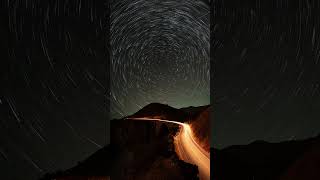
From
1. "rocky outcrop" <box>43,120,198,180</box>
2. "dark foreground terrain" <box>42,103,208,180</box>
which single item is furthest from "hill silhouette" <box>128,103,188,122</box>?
"rocky outcrop" <box>43,120,198,180</box>

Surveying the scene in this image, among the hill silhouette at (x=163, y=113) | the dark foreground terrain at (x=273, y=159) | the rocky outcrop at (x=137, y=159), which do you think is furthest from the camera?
the hill silhouette at (x=163, y=113)

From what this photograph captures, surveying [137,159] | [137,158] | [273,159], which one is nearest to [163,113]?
[137,158]

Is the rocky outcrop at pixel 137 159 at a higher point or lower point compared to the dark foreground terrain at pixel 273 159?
lower

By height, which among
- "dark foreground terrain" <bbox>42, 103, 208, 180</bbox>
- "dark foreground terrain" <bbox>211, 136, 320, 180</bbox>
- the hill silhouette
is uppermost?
"dark foreground terrain" <bbox>211, 136, 320, 180</bbox>

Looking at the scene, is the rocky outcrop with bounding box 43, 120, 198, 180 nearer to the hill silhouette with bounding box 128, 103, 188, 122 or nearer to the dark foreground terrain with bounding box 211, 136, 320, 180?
the dark foreground terrain with bounding box 211, 136, 320, 180

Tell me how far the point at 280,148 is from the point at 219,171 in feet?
4.03

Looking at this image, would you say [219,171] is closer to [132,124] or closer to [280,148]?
[280,148]

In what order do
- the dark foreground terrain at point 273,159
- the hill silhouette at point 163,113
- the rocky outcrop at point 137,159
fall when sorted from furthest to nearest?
1. the hill silhouette at point 163,113
2. the rocky outcrop at point 137,159
3. the dark foreground terrain at point 273,159

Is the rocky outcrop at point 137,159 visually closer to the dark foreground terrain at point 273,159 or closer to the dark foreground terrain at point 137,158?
the dark foreground terrain at point 137,158

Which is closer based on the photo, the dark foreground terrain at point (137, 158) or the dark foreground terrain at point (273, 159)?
the dark foreground terrain at point (273, 159)

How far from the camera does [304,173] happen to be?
12.0 feet

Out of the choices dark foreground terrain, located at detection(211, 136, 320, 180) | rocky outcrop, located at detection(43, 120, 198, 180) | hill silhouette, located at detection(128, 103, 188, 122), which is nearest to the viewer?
dark foreground terrain, located at detection(211, 136, 320, 180)

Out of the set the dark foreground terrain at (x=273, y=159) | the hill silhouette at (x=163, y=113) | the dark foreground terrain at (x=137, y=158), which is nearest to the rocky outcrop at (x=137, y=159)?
the dark foreground terrain at (x=137, y=158)

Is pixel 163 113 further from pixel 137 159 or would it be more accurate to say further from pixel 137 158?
pixel 137 159
